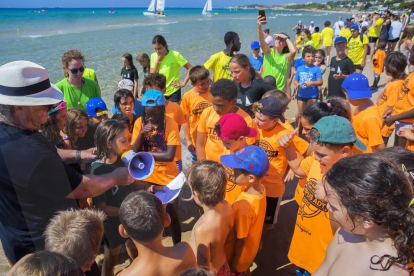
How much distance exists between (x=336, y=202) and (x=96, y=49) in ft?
59.0

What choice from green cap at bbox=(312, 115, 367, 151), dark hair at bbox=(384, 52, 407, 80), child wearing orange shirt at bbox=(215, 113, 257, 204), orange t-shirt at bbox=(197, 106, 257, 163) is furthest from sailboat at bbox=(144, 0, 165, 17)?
green cap at bbox=(312, 115, 367, 151)

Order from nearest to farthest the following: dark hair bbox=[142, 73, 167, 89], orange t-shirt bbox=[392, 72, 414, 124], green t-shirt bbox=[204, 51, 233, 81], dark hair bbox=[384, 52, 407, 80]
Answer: orange t-shirt bbox=[392, 72, 414, 124] → dark hair bbox=[142, 73, 167, 89] → dark hair bbox=[384, 52, 407, 80] → green t-shirt bbox=[204, 51, 233, 81]

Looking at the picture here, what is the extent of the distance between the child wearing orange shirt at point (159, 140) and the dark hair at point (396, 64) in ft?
11.6

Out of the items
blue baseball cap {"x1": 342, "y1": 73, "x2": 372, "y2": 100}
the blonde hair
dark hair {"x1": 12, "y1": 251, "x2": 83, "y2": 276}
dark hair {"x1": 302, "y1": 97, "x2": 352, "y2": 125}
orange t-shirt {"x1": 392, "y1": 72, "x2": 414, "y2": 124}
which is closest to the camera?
dark hair {"x1": 12, "y1": 251, "x2": 83, "y2": 276}

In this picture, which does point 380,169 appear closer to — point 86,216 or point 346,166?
point 346,166

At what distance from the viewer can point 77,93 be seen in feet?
14.5

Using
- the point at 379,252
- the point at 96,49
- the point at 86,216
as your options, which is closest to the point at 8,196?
the point at 86,216

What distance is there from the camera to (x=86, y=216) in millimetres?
1923

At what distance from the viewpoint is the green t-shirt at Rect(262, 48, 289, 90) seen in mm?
5945

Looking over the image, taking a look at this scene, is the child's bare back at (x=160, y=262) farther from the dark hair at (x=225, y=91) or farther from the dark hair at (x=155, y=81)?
the dark hair at (x=155, y=81)

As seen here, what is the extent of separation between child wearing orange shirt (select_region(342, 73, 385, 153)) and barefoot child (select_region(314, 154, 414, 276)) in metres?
1.76

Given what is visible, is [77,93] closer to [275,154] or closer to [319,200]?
[275,154]

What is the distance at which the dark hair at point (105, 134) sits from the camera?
8.72 ft

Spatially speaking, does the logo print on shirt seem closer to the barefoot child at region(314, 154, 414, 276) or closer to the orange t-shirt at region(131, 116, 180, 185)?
the barefoot child at region(314, 154, 414, 276)
